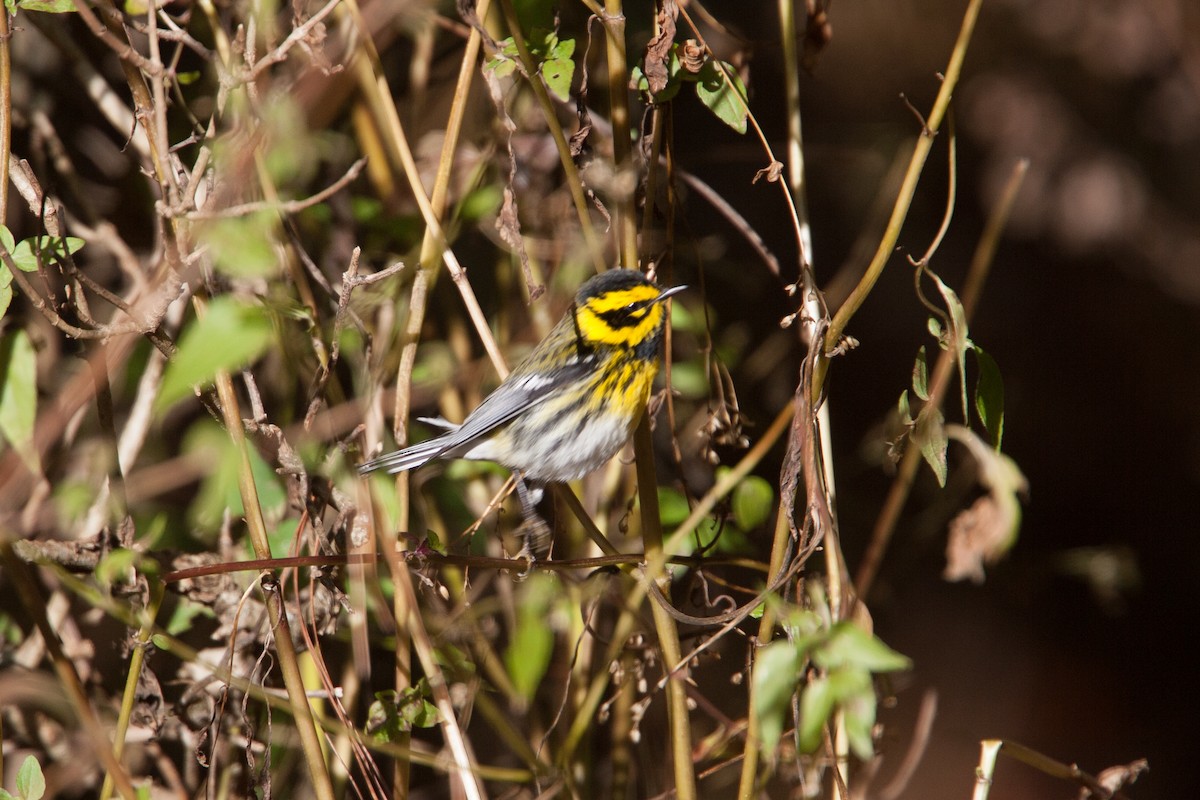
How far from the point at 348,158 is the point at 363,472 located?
91 cm

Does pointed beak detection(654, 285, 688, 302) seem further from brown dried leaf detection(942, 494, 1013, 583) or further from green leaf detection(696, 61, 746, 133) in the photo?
brown dried leaf detection(942, 494, 1013, 583)

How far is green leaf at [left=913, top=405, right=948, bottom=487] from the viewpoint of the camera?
60.2 inches

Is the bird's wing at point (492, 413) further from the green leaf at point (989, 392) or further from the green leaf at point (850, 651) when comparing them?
the green leaf at point (850, 651)

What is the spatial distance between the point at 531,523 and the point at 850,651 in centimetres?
120

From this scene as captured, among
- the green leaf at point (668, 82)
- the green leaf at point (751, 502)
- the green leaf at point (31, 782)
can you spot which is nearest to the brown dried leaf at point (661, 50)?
the green leaf at point (668, 82)

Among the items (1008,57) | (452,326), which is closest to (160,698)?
(452,326)

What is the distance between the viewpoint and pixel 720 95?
5.76 feet

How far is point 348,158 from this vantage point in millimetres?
2465

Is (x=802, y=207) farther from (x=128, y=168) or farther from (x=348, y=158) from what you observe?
(x=128, y=168)

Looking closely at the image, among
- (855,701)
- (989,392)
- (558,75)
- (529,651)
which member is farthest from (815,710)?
(558,75)

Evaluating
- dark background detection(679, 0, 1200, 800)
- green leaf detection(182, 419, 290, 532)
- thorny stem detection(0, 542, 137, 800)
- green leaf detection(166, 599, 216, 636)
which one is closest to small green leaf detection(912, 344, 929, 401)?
green leaf detection(182, 419, 290, 532)

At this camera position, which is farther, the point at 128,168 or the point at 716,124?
the point at 716,124

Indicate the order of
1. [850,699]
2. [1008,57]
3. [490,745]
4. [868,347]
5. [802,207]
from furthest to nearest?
[868,347]
[1008,57]
[490,745]
[802,207]
[850,699]

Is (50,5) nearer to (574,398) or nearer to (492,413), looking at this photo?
(492,413)
